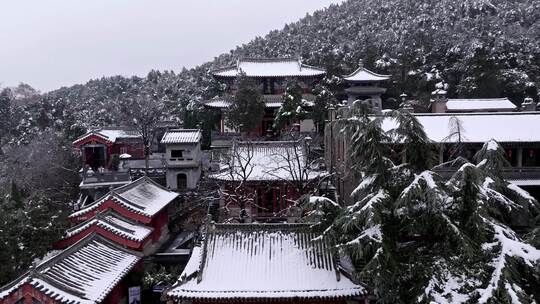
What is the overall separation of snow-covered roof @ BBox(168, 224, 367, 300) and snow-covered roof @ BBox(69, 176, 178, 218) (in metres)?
7.48

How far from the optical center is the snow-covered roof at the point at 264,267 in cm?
1226

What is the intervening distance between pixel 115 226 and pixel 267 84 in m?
23.0

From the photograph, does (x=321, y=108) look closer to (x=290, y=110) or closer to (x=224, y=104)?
(x=290, y=110)

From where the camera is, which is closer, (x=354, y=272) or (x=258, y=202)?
(x=354, y=272)

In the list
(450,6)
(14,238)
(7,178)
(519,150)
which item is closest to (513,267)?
(519,150)

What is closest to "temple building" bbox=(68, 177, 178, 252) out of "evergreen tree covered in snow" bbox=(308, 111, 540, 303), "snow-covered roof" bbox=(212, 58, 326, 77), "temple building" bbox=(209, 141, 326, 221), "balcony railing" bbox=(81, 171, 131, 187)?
"balcony railing" bbox=(81, 171, 131, 187)

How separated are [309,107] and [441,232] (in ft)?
81.2

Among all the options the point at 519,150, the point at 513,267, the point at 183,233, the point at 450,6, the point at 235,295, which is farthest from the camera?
the point at 450,6

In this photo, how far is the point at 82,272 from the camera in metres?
14.6

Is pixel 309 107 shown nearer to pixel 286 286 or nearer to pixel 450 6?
pixel 286 286

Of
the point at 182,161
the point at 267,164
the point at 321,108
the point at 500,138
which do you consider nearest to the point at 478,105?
the point at 321,108

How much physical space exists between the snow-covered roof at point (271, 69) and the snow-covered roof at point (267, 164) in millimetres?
13176

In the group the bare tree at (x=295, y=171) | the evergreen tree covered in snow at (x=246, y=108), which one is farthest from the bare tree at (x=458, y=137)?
the evergreen tree covered in snow at (x=246, y=108)

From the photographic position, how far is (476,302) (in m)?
9.96
